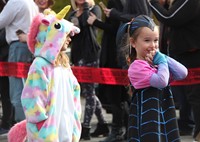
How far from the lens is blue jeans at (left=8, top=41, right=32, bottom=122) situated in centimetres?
824

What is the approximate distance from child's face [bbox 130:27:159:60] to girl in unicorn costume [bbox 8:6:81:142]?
65 cm

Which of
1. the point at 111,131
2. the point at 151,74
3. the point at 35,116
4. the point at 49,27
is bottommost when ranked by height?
the point at 111,131

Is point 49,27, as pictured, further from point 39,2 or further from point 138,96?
point 39,2

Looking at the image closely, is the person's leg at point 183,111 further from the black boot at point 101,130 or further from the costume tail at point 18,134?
the costume tail at point 18,134

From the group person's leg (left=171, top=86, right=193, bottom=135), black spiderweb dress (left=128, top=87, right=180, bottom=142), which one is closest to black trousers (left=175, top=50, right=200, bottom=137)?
person's leg (left=171, top=86, right=193, bottom=135)

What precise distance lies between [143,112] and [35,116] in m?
0.89

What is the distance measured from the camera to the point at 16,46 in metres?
8.25

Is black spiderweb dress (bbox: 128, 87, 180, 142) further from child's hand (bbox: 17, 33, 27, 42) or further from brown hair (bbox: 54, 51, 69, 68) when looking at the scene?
child's hand (bbox: 17, 33, 27, 42)

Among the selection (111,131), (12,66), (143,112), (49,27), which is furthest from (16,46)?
(143,112)

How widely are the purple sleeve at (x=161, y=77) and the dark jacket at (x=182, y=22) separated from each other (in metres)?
2.25

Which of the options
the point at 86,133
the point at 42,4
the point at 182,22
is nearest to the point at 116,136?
the point at 86,133

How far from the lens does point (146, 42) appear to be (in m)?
5.38

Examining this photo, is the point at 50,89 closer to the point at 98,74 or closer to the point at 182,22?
the point at 182,22

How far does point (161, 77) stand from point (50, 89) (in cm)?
95
